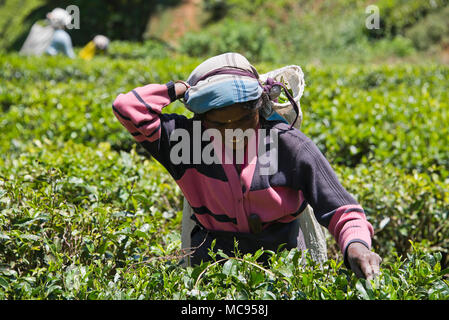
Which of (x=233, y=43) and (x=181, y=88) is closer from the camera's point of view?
(x=181, y=88)

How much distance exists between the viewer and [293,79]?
7.66ft

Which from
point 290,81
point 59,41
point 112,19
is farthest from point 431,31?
point 290,81

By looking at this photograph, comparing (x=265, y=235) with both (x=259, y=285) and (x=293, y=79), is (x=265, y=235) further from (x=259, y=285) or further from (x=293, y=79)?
(x=293, y=79)

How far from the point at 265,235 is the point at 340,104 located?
3.35m

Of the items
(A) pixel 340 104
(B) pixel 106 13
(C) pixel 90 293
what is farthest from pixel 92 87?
Answer: (B) pixel 106 13

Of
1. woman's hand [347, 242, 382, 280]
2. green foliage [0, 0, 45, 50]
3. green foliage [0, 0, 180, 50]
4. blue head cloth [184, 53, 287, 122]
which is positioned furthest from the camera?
green foliage [0, 0, 45, 50]

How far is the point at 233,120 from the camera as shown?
2070mm

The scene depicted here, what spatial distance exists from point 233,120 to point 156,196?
55.1 inches

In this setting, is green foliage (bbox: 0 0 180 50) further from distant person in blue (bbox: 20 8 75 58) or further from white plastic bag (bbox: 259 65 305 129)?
white plastic bag (bbox: 259 65 305 129)

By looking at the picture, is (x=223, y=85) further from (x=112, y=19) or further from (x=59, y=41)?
(x=112, y=19)

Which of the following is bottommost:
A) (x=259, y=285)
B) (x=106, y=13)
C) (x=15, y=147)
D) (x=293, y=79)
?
(x=259, y=285)

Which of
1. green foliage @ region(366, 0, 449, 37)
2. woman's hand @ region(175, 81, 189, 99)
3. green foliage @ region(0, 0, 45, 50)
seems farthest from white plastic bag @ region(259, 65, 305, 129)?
green foliage @ region(0, 0, 45, 50)

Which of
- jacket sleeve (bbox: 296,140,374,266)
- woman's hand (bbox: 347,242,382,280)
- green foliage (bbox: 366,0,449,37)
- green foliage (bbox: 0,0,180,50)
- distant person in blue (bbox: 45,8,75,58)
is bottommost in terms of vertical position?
woman's hand (bbox: 347,242,382,280)

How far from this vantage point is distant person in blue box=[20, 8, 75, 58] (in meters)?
8.66
